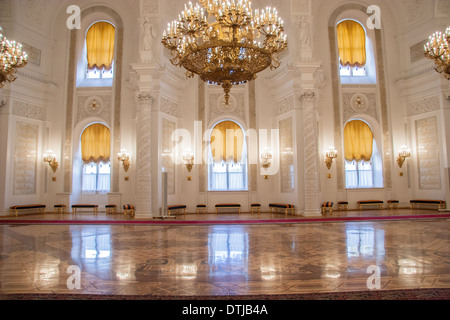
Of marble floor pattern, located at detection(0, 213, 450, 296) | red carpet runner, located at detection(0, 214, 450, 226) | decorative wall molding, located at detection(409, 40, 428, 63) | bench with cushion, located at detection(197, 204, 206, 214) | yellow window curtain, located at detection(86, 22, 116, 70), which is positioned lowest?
marble floor pattern, located at detection(0, 213, 450, 296)

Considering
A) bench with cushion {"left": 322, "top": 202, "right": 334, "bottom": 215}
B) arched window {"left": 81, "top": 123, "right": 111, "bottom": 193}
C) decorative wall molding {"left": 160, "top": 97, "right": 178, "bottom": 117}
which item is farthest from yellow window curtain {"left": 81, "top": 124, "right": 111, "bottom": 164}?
bench with cushion {"left": 322, "top": 202, "right": 334, "bottom": 215}

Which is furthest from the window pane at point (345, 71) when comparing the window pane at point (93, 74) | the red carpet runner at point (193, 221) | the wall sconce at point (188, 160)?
the window pane at point (93, 74)

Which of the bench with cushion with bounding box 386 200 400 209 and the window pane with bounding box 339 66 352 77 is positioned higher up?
the window pane with bounding box 339 66 352 77

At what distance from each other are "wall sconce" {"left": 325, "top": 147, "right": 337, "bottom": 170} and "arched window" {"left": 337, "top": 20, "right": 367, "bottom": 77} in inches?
149

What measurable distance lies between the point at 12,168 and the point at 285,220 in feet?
34.2

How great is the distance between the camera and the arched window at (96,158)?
13844 mm

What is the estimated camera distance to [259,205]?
1293cm

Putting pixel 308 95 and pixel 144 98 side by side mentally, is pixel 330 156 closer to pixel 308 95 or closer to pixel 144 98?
pixel 308 95

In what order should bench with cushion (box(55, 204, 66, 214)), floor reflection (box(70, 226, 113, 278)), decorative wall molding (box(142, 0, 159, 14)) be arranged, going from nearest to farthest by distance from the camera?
floor reflection (box(70, 226, 113, 278)), decorative wall molding (box(142, 0, 159, 14)), bench with cushion (box(55, 204, 66, 214))

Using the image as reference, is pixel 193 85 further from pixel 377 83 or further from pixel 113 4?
pixel 377 83

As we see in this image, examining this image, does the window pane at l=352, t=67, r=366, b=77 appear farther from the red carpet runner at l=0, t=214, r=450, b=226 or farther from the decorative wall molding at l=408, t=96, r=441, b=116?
the red carpet runner at l=0, t=214, r=450, b=226

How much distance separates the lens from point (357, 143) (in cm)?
1392

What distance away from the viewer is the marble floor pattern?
3.53 meters
